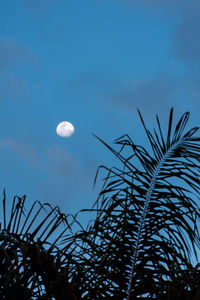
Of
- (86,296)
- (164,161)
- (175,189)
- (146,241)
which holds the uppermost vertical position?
(164,161)

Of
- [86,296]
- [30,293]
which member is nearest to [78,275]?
[86,296]

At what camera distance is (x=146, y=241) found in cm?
303

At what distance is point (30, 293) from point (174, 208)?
108 cm

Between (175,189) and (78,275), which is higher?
(175,189)

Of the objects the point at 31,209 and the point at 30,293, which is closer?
the point at 30,293

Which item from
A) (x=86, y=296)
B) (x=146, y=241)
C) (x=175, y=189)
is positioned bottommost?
(x=86, y=296)

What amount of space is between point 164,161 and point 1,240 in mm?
1245

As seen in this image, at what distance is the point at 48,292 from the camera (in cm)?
277

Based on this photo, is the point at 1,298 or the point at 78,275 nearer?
the point at 1,298

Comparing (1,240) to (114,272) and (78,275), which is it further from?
(114,272)

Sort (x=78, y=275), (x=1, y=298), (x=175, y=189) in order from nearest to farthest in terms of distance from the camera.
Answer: (x=1, y=298) < (x=78, y=275) < (x=175, y=189)

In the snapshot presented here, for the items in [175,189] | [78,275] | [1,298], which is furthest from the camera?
[175,189]

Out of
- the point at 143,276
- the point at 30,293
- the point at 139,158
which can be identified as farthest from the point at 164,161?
the point at 30,293

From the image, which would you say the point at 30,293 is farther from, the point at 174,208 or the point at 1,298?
the point at 174,208
